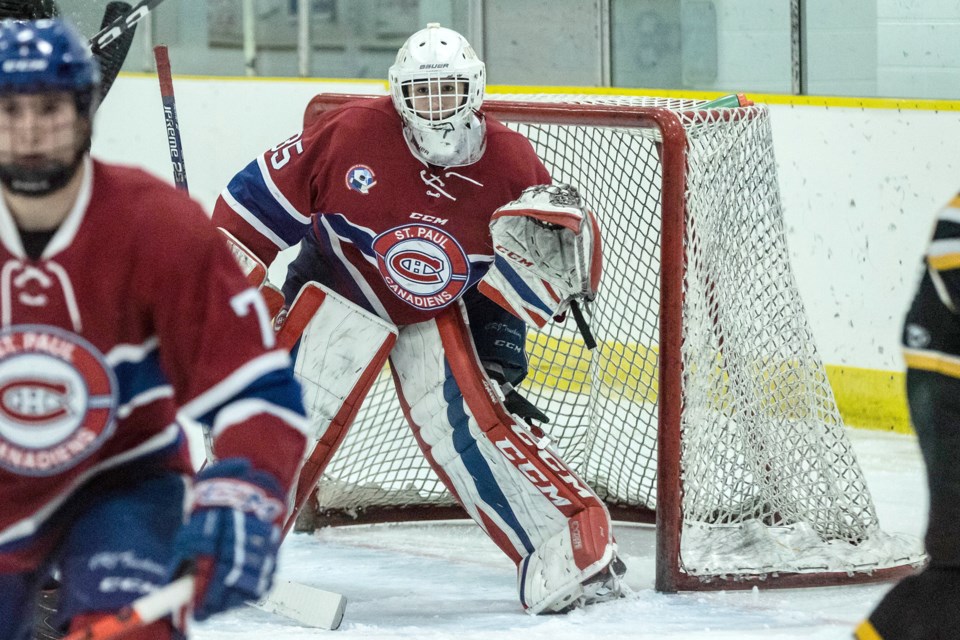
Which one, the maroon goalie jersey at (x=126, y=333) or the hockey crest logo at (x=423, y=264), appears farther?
the hockey crest logo at (x=423, y=264)

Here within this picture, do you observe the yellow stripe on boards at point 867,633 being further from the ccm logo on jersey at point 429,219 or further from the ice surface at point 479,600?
the ccm logo on jersey at point 429,219

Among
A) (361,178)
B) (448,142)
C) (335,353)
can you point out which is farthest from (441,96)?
(335,353)

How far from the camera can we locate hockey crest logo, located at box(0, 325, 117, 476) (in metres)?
1.51

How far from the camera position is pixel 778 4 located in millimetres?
4590

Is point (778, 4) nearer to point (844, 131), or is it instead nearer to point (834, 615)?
point (844, 131)

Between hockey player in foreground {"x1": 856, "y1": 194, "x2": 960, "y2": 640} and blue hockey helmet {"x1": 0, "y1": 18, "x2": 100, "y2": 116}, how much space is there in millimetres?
838

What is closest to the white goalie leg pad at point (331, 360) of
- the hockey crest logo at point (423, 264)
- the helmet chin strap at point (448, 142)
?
the hockey crest logo at point (423, 264)

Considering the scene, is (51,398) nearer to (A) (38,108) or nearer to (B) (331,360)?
(A) (38,108)

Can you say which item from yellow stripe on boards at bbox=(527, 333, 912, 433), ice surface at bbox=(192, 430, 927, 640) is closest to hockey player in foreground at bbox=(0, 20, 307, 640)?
ice surface at bbox=(192, 430, 927, 640)

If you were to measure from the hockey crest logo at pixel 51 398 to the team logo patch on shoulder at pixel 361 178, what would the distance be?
1396 millimetres

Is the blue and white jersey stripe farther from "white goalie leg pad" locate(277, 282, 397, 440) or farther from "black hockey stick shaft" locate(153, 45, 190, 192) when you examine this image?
"black hockey stick shaft" locate(153, 45, 190, 192)

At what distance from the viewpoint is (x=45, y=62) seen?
4.86ft

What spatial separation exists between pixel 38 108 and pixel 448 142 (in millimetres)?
1409

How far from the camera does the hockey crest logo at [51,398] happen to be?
1.51 metres
